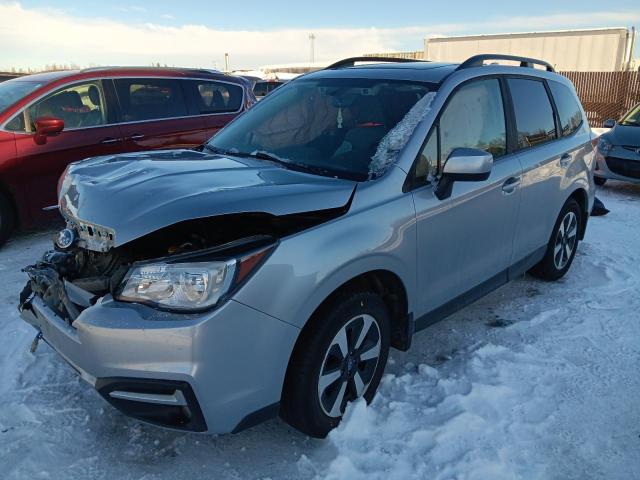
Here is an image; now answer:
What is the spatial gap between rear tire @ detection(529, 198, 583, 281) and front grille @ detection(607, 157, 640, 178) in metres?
4.35

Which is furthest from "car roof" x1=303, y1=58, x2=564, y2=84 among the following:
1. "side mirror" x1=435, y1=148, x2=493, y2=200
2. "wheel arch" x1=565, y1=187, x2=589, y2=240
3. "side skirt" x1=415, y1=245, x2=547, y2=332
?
"side skirt" x1=415, y1=245, x2=547, y2=332

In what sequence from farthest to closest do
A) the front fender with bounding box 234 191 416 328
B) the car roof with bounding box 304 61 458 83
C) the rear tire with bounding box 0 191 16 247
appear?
the rear tire with bounding box 0 191 16 247, the car roof with bounding box 304 61 458 83, the front fender with bounding box 234 191 416 328

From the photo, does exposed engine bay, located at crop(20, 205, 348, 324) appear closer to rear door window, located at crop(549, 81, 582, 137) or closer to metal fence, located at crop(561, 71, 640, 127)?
rear door window, located at crop(549, 81, 582, 137)

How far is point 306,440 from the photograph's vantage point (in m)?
2.71

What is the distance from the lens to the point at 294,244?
7.50 ft

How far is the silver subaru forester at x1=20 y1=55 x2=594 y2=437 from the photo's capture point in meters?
2.16

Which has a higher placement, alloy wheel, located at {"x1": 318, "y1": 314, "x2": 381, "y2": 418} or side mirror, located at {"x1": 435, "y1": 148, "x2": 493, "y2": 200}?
side mirror, located at {"x1": 435, "y1": 148, "x2": 493, "y2": 200}

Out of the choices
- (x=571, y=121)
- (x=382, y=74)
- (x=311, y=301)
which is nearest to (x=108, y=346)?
(x=311, y=301)

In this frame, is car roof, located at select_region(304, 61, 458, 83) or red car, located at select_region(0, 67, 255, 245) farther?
red car, located at select_region(0, 67, 255, 245)

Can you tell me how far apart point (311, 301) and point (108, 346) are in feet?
2.73

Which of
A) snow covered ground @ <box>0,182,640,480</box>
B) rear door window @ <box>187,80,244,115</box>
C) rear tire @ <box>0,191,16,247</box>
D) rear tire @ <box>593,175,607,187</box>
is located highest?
rear door window @ <box>187,80,244,115</box>

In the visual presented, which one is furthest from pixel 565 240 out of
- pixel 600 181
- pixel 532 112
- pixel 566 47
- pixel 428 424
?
pixel 566 47

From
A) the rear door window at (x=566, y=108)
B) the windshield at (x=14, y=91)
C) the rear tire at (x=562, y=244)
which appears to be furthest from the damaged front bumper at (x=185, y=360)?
the windshield at (x=14, y=91)

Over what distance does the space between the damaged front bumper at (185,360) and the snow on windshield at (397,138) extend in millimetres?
1037
